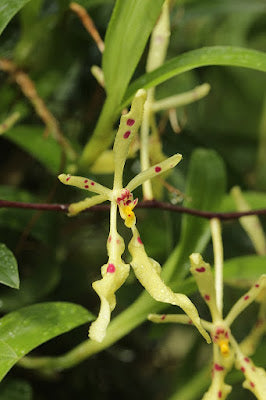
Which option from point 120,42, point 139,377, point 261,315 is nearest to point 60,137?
point 120,42

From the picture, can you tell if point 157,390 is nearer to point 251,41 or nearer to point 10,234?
point 10,234

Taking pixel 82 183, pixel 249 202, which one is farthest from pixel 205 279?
pixel 249 202

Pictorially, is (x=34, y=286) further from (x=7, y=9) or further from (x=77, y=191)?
(x=7, y=9)

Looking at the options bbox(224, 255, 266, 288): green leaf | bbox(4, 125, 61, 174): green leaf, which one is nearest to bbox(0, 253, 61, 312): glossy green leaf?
bbox(4, 125, 61, 174): green leaf

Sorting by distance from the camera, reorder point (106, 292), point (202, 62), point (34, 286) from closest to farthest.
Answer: point (106, 292) → point (202, 62) → point (34, 286)

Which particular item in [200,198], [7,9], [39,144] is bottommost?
[200,198]

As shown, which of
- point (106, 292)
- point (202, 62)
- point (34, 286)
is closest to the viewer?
point (106, 292)

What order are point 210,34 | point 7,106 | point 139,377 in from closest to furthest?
1. point 7,106
2. point 139,377
3. point 210,34

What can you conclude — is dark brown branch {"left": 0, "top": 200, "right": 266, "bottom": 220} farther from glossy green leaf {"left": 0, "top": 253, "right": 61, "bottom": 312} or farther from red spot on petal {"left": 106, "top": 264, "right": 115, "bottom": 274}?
glossy green leaf {"left": 0, "top": 253, "right": 61, "bottom": 312}
